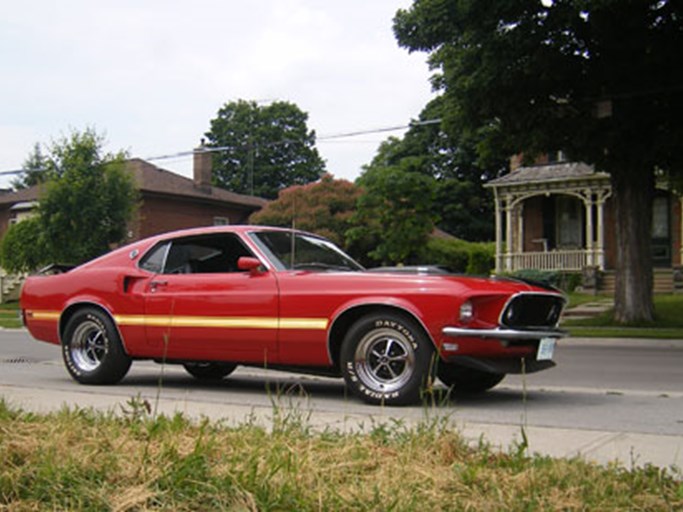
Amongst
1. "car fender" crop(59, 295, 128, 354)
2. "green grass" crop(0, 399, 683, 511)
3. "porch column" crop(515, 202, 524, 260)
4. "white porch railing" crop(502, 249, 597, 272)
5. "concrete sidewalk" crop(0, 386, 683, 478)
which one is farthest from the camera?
"porch column" crop(515, 202, 524, 260)

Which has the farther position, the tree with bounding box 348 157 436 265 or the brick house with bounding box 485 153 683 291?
the brick house with bounding box 485 153 683 291

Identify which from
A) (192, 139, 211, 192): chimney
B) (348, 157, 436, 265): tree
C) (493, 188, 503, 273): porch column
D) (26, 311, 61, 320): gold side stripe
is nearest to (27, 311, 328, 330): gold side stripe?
(26, 311, 61, 320): gold side stripe

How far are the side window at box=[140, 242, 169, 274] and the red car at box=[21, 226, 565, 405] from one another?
0.01 metres

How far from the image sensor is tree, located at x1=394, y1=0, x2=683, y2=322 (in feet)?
54.1

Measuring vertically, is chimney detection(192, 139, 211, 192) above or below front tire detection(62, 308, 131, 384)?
above

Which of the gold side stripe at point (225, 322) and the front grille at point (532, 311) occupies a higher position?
the front grille at point (532, 311)

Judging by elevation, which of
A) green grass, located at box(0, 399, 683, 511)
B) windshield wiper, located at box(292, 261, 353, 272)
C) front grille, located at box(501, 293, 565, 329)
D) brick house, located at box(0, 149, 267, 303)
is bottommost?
green grass, located at box(0, 399, 683, 511)

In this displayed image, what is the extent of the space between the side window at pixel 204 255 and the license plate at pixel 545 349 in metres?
2.98

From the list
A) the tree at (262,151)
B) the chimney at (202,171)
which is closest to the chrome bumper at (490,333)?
the chimney at (202,171)

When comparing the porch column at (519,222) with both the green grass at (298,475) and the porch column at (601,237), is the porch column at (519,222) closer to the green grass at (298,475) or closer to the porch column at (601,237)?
the porch column at (601,237)

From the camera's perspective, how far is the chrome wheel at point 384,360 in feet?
21.7

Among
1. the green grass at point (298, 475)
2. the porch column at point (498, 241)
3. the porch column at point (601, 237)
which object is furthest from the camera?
the porch column at point (498, 241)

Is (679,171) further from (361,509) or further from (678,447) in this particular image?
(361,509)

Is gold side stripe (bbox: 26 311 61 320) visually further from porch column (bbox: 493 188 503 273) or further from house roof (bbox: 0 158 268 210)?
house roof (bbox: 0 158 268 210)
